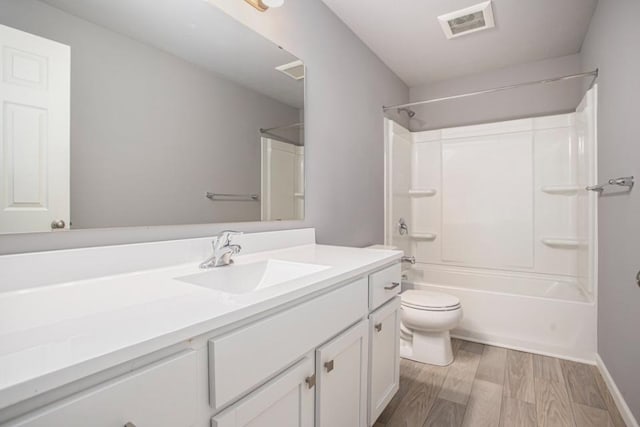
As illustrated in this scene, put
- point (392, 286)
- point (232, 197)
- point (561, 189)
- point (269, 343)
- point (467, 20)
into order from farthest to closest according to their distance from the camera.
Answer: point (561, 189), point (467, 20), point (392, 286), point (232, 197), point (269, 343)

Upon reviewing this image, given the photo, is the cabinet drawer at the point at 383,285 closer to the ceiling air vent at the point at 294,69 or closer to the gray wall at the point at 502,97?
the ceiling air vent at the point at 294,69

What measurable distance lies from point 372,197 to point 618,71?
1550 millimetres

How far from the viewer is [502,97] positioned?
296 cm

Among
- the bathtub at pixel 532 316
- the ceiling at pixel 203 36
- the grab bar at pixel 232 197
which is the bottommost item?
the bathtub at pixel 532 316

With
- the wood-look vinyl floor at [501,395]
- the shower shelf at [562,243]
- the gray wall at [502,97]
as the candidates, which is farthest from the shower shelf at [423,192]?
the wood-look vinyl floor at [501,395]

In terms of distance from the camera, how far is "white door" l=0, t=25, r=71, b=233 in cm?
80

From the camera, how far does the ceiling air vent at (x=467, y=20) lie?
203cm

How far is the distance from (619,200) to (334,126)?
1.57m

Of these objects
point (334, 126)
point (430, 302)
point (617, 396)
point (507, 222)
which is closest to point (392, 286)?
point (430, 302)

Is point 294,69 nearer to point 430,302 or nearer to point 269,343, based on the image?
point 269,343

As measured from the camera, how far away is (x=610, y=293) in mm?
1751

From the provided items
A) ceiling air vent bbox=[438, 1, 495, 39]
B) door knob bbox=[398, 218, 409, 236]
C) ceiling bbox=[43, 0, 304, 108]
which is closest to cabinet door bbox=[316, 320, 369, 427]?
ceiling bbox=[43, 0, 304, 108]

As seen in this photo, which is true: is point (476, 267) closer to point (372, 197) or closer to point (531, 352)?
point (531, 352)

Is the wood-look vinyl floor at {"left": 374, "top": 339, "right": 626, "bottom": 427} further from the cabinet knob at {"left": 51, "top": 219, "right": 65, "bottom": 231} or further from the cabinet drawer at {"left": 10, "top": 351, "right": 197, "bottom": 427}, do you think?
the cabinet knob at {"left": 51, "top": 219, "right": 65, "bottom": 231}
